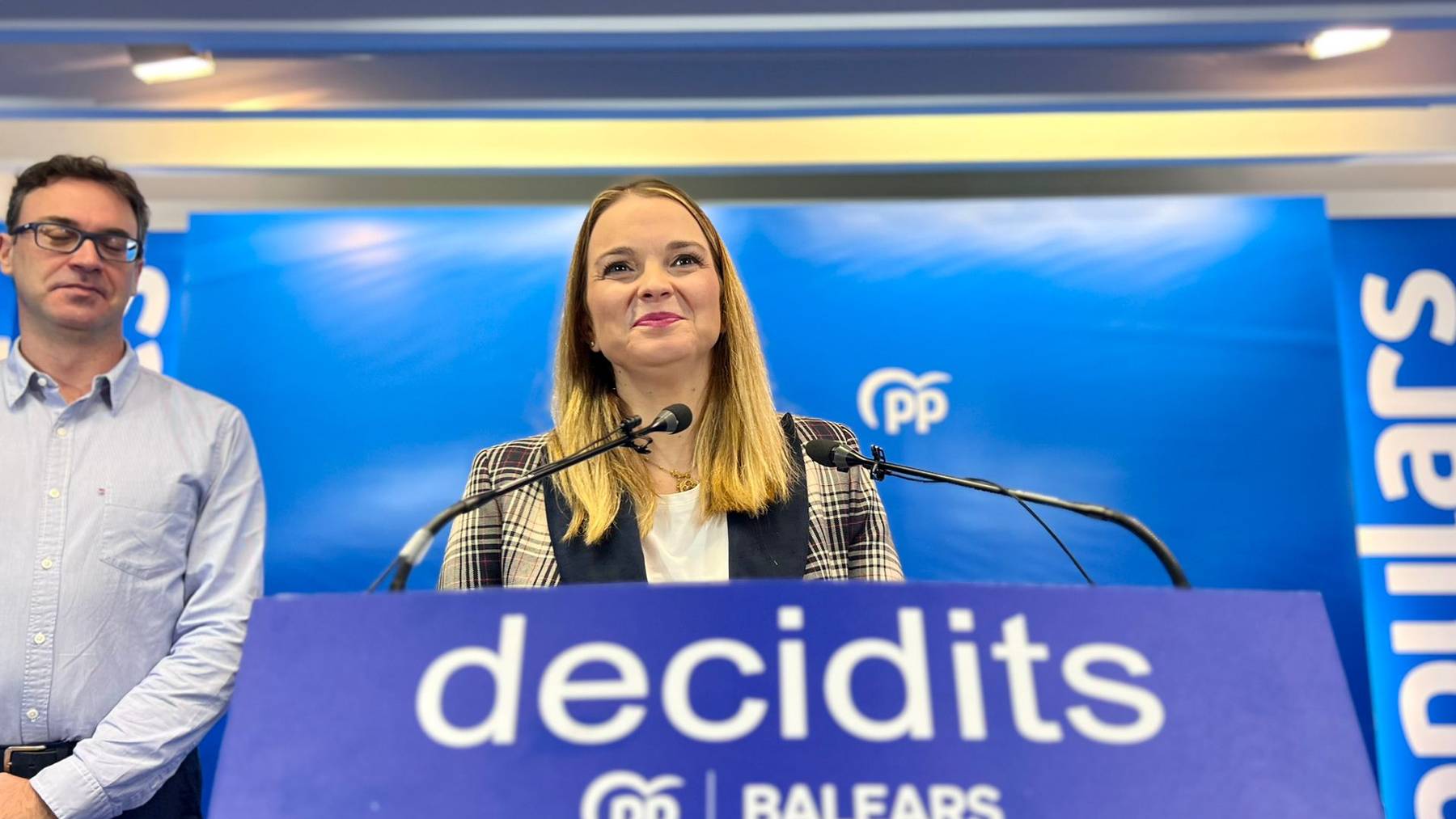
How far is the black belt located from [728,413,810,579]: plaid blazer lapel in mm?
1225

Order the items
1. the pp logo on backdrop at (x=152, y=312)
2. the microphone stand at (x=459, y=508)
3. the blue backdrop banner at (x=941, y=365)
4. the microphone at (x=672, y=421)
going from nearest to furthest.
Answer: the microphone stand at (x=459, y=508) < the microphone at (x=672, y=421) < the blue backdrop banner at (x=941, y=365) < the pp logo on backdrop at (x=152, y=312)

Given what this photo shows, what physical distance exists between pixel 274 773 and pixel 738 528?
877mm

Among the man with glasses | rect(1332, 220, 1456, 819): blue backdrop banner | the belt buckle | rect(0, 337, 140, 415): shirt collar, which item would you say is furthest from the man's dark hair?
rect(1332, 220, 1456, 819): blue backdrop banner

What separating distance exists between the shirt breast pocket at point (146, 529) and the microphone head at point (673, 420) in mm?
1207

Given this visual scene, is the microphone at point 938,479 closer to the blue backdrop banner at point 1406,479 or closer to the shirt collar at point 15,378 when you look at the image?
the shirt collar at point 15,378

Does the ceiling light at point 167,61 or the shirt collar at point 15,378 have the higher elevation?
the ceiling light at point 167,61

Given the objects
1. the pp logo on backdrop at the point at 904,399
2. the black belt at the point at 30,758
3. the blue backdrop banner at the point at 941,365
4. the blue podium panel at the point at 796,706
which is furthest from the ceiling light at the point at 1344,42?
the black belt at the point at 30,758

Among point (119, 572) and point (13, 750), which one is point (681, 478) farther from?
point (13, 750)

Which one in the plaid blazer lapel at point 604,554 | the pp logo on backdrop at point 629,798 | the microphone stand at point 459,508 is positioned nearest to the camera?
the pp logo on backdrop at point 629,798

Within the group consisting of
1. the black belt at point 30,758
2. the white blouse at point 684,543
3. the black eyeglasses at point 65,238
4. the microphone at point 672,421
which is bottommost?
the black belt at point 30,758

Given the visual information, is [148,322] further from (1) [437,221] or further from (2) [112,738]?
(2) [112,738]

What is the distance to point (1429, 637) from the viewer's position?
3.28 metres

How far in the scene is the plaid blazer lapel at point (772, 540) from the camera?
66.7 inches

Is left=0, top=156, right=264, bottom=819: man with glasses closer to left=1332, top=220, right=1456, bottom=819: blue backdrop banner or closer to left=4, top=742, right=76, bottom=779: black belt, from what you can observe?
left=4, top=742, right=76, bottom=779: black belt
